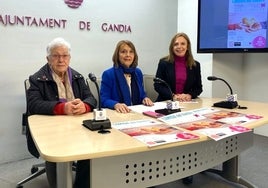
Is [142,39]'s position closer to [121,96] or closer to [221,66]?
[221,66]

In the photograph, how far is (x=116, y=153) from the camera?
4.37 ft

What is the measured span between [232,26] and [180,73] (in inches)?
40.1

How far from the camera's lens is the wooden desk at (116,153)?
1.34 metres

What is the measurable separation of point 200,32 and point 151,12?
0.70 meters

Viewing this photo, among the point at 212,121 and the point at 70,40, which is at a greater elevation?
the point at 70,40

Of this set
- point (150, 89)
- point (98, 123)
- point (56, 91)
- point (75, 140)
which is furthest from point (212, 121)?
point (150, 89)

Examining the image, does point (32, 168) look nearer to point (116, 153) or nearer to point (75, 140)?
point (75, 140)

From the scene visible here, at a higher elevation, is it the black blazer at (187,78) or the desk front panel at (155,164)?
the black blazer at (187,78)

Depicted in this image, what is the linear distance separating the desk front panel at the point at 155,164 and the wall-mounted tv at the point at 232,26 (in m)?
1.84

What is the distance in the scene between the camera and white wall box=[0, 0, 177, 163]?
10.0 ft

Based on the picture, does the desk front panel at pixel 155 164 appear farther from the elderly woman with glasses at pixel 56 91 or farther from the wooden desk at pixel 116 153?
the elderly woman with glasses at pixel 56 91

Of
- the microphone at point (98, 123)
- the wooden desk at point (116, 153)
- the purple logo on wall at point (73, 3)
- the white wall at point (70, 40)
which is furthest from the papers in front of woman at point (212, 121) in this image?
the purple logo on wall at point (73, 3)

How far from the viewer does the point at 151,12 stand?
Answer: 4027 millimetres

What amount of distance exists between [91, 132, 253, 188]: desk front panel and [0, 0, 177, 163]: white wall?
2.02m
